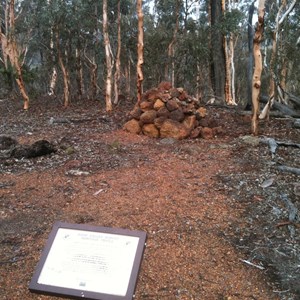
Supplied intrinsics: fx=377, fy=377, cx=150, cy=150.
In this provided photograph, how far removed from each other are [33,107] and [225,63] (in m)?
7.41

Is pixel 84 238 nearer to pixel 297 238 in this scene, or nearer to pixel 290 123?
pixel 297 238

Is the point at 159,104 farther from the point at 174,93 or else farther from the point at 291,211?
the point at 291,211

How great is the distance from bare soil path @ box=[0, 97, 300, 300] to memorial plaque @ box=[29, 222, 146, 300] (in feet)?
3.22

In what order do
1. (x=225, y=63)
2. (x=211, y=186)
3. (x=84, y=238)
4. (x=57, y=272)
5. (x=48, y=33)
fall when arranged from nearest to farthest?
(x=57, y=272) < (x=84, y=238) < (x=211, y=186) < (x=225, y=63) < (x=48, y=33)

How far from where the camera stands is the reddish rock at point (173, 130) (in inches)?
314

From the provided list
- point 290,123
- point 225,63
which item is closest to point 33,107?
point 225,63

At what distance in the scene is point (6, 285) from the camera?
3.39 metres

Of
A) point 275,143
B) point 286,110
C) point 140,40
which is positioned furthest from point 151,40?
point 275,143

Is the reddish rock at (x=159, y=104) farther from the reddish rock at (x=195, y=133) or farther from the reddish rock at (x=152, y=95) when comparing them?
the reddish rock at (x=195, y=133)

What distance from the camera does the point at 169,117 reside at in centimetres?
816

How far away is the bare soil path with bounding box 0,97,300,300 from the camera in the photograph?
3467 millimetres

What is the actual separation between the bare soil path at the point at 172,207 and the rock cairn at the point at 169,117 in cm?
27

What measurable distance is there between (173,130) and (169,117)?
0.35 meters

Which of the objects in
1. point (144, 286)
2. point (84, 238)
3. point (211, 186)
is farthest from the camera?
point (211, 186)
